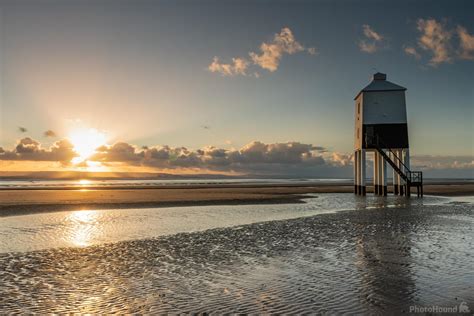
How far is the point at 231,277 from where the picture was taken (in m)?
9.67

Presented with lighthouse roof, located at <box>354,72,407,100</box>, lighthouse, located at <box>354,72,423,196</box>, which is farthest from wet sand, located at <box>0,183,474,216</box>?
lighthouse roof, located at <box>354,72,407,100</box>

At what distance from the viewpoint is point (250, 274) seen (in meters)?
9.95

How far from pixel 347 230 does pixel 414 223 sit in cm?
446

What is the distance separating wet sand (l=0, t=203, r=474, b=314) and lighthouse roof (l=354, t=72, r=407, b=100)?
86.1 ft

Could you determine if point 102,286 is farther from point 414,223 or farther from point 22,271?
point 414,223

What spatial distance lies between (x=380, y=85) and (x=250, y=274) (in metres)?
36.0

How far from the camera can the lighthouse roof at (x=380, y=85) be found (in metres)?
40.3

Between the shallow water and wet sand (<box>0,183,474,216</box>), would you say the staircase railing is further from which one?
the shallow water

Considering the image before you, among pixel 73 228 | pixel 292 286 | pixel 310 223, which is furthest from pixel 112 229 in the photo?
pixel 292 286

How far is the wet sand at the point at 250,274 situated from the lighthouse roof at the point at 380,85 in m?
26.2

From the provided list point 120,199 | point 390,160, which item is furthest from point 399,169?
point 120,199

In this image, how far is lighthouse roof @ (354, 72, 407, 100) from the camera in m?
40.3

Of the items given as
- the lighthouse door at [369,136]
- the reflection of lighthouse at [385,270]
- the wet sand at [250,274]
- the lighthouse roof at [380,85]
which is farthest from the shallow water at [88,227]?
the lighthouse roof at [380,85]

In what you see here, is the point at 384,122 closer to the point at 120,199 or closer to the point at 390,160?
the point at 390,160
